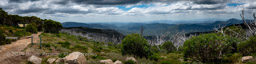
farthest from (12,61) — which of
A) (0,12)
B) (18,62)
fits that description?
(0,12)

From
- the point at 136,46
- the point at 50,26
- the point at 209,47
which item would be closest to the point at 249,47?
the point at 209,47

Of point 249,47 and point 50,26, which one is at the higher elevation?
point 249,47

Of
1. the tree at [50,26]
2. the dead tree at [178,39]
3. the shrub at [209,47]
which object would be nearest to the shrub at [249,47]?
the shrub at [209,47]

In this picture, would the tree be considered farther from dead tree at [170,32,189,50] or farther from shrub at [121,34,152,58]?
shrub at [121,34,152,58]

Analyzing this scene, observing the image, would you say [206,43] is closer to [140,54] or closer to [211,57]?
[211,57]

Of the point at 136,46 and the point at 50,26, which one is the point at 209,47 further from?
the point at 50,26

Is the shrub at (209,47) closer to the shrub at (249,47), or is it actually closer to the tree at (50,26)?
the shrub at (249,47)

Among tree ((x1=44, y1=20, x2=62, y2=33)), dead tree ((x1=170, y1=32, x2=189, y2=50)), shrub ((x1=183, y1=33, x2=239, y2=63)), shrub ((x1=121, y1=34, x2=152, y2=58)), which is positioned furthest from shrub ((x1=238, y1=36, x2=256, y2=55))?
tree ((x1=44, y1=20, x2=62, y2=33))

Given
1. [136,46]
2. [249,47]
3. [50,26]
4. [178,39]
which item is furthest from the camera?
[178,39]
